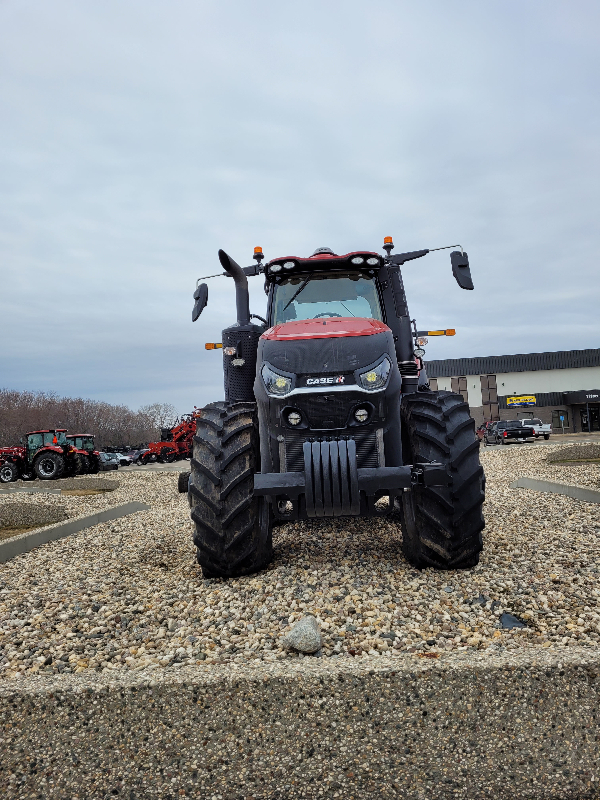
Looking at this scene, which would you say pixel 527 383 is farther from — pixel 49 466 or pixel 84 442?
pixel 49 466

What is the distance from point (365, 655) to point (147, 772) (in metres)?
1.14

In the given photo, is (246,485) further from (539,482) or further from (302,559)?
(539,482)

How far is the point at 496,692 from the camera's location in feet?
7.79

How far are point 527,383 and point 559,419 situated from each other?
14.7ft

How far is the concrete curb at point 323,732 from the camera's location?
2.22 metres

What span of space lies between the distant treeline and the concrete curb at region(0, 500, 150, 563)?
166 ft

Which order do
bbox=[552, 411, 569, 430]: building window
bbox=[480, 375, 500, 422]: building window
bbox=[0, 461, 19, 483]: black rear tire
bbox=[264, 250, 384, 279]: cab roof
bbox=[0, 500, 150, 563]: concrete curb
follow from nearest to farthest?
bbox=[264, 250, 384, 279]: cab roof → bbox=[0, 500, 150, 563]: concrete curb → bbox=[0, 461, 19, 483]: black rear tire → bbox=[552, 411, 569, 430]: building window → bbox=[480, 375, 500, 422]: building window

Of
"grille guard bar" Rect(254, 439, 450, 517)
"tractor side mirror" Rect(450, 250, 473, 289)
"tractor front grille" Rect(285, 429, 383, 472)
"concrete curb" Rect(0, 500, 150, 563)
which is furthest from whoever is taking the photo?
"concrete curb" Rect(0, 500, 150, 563)

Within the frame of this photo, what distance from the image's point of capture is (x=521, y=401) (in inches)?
2109

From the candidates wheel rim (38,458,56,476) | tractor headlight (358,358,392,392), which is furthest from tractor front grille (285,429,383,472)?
wheel rim (38,458,56,476)

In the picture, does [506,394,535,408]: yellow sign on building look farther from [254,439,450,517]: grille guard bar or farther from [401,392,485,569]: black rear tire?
[254,439,450,517]: grille guard bar

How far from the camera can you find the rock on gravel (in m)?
2.96

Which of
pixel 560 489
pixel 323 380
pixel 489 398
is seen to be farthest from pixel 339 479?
pixel 489 398

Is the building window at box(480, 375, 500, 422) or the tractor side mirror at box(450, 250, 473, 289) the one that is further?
the building window at box(480, 375, 500, 422)
